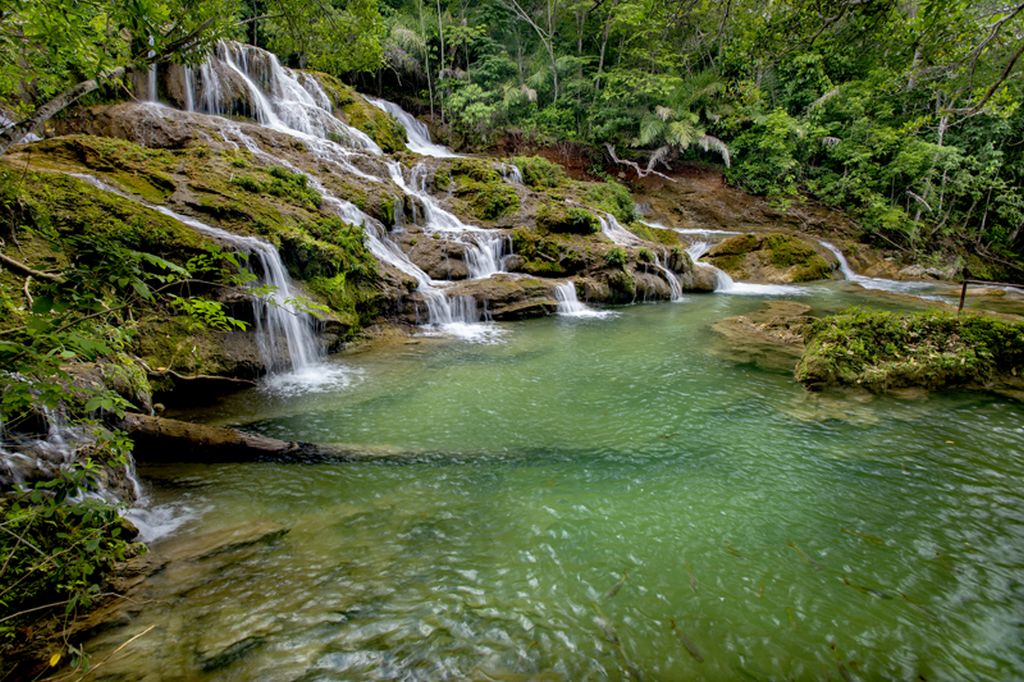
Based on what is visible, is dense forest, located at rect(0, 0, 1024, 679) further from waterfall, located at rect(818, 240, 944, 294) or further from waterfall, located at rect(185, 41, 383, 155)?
waterfall, located at rect(818, 240, 944, 294)

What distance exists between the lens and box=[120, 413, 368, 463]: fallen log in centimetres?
408

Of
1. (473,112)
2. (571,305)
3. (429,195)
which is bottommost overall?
(571,305)

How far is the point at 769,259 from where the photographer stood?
18125 millimetres

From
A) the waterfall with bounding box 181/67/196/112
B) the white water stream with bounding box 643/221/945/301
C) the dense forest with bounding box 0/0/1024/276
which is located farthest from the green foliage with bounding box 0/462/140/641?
the dense forest with bounding box 0/0/1024/276

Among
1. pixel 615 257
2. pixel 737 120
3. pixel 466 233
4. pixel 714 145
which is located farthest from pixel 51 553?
pixel 714 145

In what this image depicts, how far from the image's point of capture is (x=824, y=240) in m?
21.3

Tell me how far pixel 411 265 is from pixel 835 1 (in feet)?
29.9

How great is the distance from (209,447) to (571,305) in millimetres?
9416

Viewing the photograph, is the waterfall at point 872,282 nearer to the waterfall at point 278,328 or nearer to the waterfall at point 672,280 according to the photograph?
the waterfall at point 672,280

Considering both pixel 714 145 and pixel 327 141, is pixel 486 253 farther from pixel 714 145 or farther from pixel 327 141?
pixel 714 145

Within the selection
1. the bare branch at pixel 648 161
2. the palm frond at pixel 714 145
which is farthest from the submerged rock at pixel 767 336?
the palm frond at pixel 714 145

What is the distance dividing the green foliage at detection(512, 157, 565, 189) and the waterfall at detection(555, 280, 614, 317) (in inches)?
242

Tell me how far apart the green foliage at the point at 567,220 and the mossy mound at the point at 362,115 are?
7429 mm

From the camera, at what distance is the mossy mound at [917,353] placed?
6.32 meters
